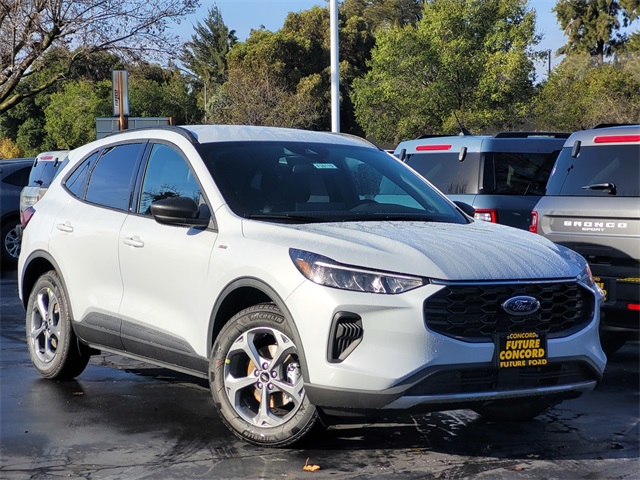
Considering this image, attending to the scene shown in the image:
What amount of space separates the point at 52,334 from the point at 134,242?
1.44m

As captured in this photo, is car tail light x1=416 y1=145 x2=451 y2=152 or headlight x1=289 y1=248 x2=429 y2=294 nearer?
headlight x1=289 y1=248 x2=429 y2=294

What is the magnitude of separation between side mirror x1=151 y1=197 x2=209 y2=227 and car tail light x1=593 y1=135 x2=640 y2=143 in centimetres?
382

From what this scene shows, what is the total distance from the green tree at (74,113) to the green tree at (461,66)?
83.1ft

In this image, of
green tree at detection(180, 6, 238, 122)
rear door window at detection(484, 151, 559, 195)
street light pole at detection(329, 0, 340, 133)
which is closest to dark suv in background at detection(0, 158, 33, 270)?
street light pole at detection(329, 0, 340, 133)

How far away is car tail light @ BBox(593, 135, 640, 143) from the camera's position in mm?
8280

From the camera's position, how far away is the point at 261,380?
18.3ft

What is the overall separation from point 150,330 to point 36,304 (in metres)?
1.71

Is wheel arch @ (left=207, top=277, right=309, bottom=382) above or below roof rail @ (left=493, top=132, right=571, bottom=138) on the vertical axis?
below

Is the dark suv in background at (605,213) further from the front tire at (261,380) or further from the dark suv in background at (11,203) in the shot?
the dark suv in background at (11,203)

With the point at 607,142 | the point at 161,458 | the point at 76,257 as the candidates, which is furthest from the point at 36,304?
the point at 607,142

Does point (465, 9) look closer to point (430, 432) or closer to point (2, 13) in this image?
point (2, 13)

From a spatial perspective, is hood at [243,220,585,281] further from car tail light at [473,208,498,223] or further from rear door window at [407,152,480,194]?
rear door window at [407,152,480,194]

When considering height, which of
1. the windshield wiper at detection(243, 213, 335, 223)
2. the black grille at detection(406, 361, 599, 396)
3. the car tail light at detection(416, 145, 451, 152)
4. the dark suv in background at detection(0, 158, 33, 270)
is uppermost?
the car tail light at detection(416, 145, 451, 152)

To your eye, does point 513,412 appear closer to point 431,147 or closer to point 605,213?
point 605,213
